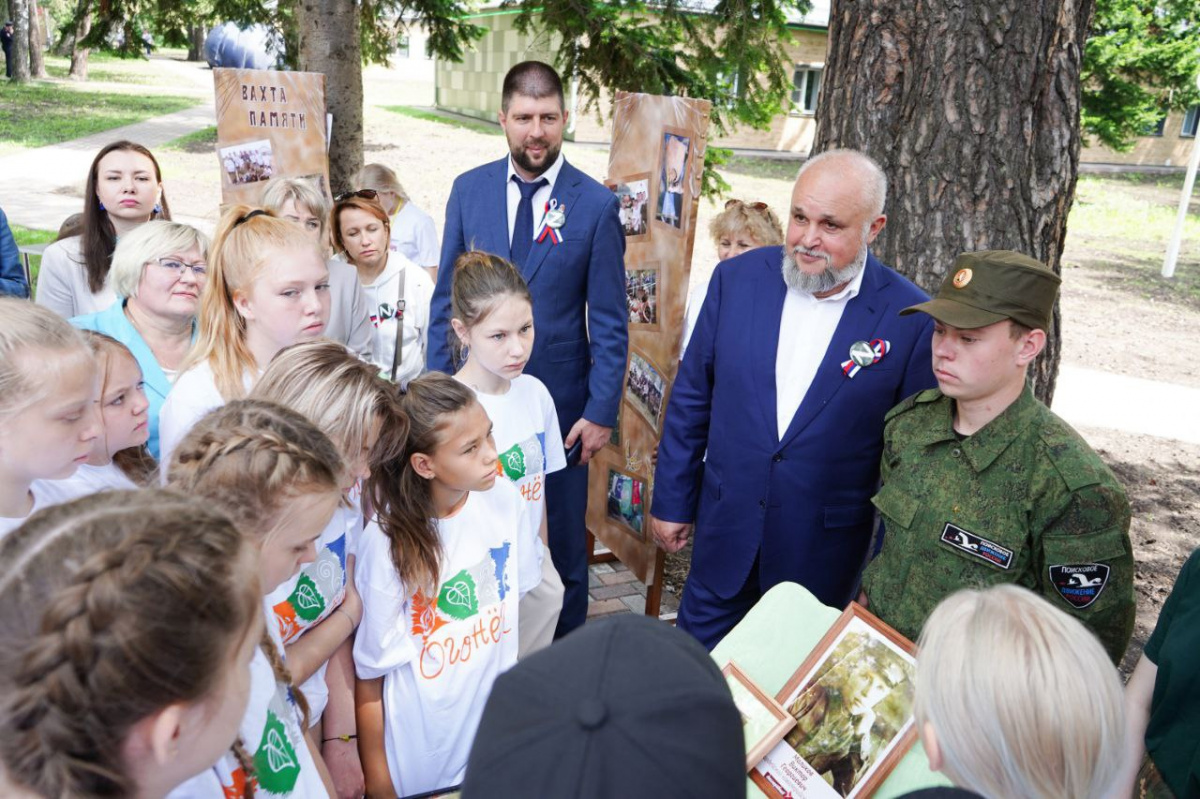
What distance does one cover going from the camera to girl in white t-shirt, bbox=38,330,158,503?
2146 millimetres

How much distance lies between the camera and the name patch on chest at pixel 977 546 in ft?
6.93

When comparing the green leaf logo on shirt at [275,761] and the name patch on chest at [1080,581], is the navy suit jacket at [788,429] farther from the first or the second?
the green leaf logo on shirt at [275,761]

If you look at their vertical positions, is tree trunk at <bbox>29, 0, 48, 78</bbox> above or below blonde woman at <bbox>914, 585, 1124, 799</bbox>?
above

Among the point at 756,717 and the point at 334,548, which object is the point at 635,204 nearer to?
the point at 334,548

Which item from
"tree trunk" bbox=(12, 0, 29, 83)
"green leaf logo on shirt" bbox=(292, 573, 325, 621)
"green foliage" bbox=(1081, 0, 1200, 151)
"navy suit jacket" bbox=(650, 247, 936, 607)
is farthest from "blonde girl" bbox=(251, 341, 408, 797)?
"tree trunk" bbox=(12, 0, 29, 83)

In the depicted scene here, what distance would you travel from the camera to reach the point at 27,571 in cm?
102

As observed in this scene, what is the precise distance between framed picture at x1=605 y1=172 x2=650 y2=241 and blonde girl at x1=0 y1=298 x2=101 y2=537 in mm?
2561

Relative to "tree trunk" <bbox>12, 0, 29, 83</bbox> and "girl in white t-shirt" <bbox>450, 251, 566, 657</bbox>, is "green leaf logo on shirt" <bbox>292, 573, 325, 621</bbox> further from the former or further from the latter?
"tree trunk" <bbox>12, 0, 29, 83</bbox>

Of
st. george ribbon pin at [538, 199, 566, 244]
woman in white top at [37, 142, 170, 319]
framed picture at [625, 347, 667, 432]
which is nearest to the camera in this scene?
st. george ribbon pin at [538, 199, 566, 244]

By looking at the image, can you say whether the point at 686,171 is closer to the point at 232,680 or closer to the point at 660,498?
the point at 660,498

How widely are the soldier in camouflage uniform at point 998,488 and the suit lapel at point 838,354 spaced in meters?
0.41

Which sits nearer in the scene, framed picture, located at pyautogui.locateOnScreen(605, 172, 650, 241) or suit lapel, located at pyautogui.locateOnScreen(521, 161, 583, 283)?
suit lapel, located at pyautogui.locateOnScreen(521, 161, 583, 283)

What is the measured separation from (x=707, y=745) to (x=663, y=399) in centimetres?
323

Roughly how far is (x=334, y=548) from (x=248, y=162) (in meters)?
3.12
